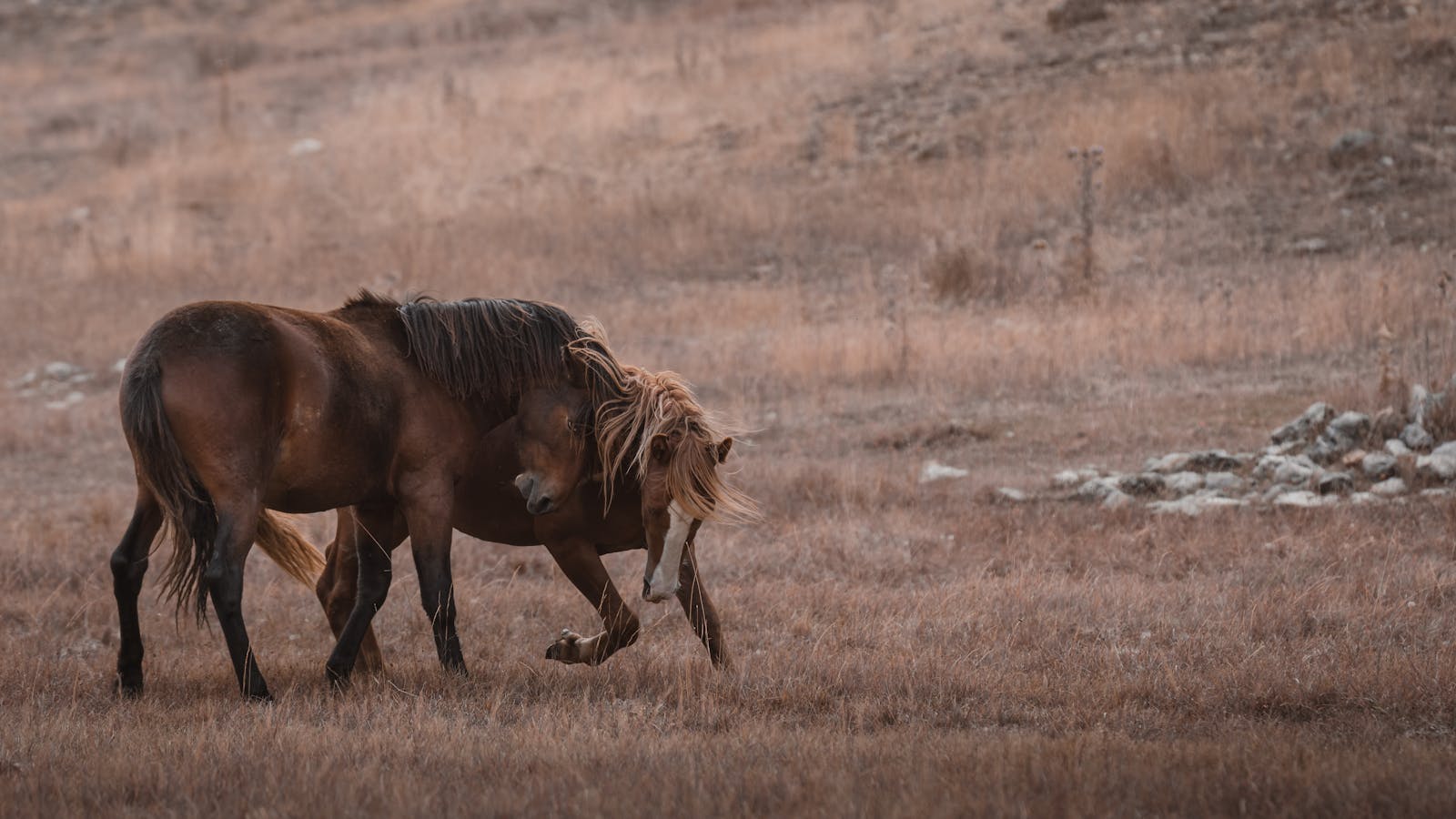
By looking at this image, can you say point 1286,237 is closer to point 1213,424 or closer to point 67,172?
point 1213,424

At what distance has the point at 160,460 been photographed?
565 centimetres

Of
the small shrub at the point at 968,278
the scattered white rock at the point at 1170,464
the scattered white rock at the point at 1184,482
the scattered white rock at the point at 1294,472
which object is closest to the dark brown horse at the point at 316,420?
the scattered white rock at the point at 1184,482

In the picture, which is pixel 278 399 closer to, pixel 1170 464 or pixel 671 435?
pixel 671 435

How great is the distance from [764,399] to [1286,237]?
7.47 metres

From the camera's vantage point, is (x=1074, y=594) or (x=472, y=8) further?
(x=472, y=8)

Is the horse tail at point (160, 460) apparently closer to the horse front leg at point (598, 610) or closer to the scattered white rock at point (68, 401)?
the horse front leg at point (598, 610)

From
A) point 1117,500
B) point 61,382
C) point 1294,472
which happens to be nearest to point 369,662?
point 1117,500

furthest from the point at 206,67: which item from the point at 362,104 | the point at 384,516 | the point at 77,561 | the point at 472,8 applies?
the point at 384,516

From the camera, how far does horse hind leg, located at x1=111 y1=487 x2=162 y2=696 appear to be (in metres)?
5.97

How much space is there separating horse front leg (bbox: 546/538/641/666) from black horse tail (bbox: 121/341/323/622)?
1.53 m

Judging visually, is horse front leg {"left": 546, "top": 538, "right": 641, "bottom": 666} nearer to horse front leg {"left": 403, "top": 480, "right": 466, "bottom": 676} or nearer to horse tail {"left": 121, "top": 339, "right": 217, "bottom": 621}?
horse front leg {"left": 403, "top": 480, "right": 466, "bottom": 676}

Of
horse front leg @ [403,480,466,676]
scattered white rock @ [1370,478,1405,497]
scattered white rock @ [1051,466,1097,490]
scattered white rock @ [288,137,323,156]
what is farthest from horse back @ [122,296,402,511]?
scattered white rock @ [288,137,323,156]

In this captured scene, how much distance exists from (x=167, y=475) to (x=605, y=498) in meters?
1.86

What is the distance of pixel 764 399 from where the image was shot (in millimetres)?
13586
